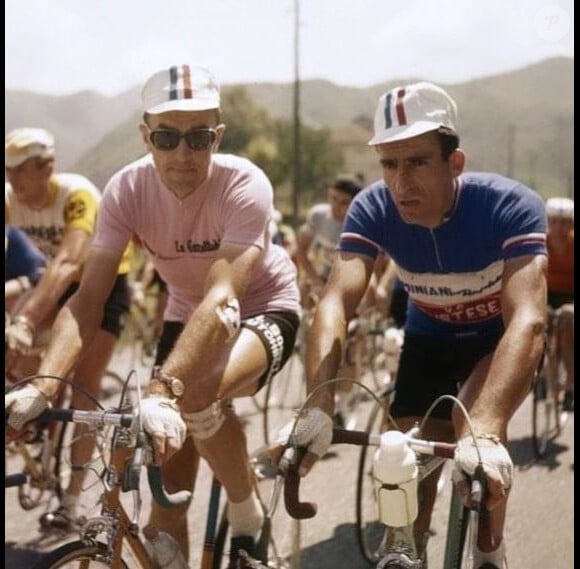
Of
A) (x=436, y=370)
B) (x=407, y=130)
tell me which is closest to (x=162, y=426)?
(x=407, y=130)

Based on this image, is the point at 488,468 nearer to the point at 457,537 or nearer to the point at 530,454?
the point at 457,537

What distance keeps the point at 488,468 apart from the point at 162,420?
0.91m

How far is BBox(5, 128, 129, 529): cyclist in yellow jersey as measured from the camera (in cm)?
484

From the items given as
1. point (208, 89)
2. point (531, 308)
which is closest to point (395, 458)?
point (531, 308)

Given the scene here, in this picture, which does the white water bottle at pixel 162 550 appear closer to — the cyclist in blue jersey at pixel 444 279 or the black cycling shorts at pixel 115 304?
the cyclist in blue jersey at pixel 444 279

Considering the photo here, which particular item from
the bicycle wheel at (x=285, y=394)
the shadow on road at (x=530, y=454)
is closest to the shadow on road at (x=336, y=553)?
the shadow on road at (x=530, y=454)

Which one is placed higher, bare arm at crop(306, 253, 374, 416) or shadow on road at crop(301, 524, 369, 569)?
bare arm at crop(306, 253, 374, 416)

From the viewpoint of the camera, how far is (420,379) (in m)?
3.75

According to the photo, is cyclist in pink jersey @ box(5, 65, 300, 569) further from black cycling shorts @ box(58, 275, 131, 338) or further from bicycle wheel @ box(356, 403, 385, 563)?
black cycling shorts @ box(58, 275, 131, 338)

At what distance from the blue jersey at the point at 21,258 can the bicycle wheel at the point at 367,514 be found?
6.96 feet

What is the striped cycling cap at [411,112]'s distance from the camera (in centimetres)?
300

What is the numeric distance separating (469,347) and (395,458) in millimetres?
1416

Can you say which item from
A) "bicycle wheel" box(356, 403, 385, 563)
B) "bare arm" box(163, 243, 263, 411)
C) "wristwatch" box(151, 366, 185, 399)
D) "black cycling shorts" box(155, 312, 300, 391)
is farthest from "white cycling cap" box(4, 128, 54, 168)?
"wristwatch" box(151, 366, 185, 399)

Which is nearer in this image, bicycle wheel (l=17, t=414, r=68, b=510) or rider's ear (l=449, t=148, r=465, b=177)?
rider's ear (l=449, t=148, r=465, b=177)
